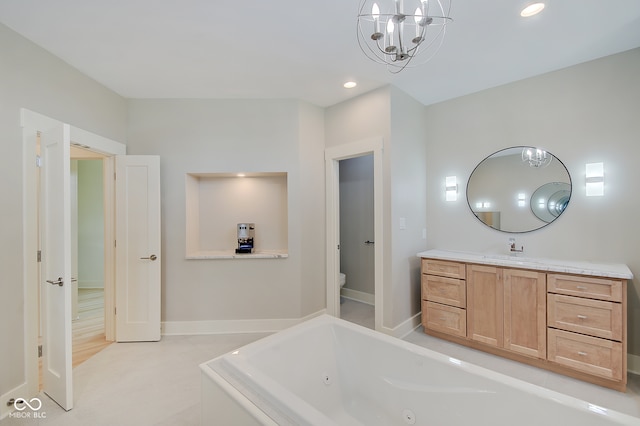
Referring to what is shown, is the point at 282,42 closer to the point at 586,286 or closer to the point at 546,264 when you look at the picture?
the point at 546,264

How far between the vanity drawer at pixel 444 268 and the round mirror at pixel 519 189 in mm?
687

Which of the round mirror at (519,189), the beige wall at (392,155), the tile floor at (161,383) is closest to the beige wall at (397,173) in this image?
the beige wall at (392,155)

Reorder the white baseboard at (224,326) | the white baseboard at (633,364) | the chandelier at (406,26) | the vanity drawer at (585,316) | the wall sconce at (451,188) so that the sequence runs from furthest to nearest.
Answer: the wall sconce at (451,188), the white baseboard at (224,326), the white baseboard at (633,364), the vanity drawer at (585,316), the chandelier at (406,26)

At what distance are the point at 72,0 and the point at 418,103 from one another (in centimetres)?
324

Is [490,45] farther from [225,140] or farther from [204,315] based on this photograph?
[204,315]

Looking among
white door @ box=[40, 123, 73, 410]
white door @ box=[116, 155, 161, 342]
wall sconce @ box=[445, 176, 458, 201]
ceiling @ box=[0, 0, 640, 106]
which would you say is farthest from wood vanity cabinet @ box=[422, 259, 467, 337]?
white door @ box=[40, 123, 73, 410]

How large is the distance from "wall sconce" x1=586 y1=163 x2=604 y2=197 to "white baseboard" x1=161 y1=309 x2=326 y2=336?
3179 mm

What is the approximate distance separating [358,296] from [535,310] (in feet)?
8.03

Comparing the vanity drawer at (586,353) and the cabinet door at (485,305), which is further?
the cabinet door at (485,305)

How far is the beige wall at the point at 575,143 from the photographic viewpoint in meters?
2.37

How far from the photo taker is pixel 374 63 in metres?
2.53

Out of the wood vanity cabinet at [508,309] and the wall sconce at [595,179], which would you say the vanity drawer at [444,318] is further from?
the wall sconce at [595,179]

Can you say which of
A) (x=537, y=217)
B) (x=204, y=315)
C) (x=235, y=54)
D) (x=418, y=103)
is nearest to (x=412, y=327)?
(x=537, y=217)

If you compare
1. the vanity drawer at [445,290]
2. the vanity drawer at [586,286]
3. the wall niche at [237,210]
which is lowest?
the vanity drawer at [445,290]
